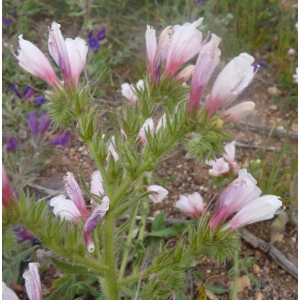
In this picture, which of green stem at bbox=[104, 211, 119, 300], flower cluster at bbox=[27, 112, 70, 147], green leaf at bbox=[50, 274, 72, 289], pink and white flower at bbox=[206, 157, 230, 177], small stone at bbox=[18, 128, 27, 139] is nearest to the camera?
green stem at bbox=[104, 211, 119, 300]

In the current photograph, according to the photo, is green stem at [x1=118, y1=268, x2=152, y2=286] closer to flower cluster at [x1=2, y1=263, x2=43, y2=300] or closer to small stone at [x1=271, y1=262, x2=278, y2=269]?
flower cluster at [x1=2, y1=263, x2=43, y2=300]

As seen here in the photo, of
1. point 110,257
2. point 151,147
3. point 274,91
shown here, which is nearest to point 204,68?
point 151,147

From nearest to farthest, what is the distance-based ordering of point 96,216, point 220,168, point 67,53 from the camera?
point 96,216, point 67,53, point 220,168

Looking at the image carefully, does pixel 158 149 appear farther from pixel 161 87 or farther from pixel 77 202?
pixel 77 202

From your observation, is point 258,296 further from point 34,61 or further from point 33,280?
point 34,61

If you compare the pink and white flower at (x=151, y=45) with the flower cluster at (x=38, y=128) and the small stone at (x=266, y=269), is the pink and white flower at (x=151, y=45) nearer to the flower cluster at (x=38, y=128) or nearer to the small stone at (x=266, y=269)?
the flower cluster at (x=38, y=128)

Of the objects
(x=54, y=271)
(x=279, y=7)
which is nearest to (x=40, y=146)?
(x=54, y=271)

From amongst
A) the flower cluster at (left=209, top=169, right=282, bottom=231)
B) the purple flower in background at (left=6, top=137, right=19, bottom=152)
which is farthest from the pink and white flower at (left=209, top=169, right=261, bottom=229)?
the purple flower in background at (left=6, top=137, right=19, bottom=152)
